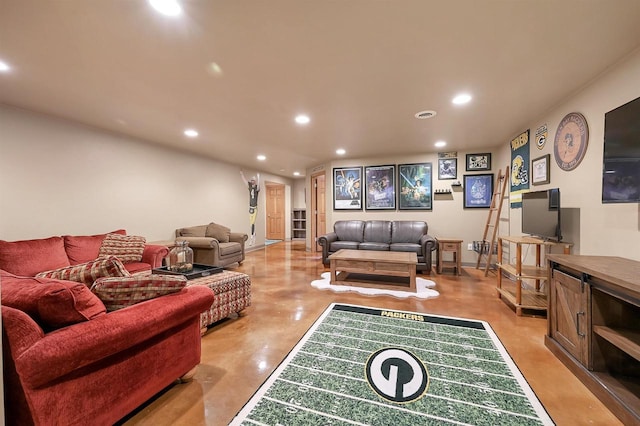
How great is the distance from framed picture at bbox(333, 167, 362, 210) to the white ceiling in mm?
2451

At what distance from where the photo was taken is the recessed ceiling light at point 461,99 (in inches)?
104

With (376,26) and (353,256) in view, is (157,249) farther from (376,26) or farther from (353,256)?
(376,26)

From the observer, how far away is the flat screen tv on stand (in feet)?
8.42

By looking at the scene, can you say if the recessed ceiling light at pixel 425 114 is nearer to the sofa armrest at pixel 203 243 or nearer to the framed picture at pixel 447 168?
the framed picture at pixel 447 168

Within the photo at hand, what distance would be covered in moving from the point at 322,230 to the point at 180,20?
6.07 m

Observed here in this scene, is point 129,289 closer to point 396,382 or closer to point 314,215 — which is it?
point 396,382

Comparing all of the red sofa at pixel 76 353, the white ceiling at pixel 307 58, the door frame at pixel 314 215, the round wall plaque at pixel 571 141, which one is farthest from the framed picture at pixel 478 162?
the red sofa at pixel 76 353

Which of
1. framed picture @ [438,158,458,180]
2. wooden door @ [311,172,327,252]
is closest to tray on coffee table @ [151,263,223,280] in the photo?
wooden door @ [311,172,327,252]

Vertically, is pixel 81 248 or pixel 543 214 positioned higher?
pixel 543 214

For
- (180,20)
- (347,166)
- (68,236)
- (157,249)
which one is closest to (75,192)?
(68,236)

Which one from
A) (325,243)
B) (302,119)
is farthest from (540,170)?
(325,243)

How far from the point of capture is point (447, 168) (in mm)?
5215

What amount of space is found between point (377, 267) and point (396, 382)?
2147 mm

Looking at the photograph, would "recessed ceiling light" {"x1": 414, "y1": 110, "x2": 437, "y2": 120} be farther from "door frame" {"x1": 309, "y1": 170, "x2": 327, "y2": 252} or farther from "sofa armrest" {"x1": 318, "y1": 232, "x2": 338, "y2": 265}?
"door frame" {"x1": 309, "y1": 170, "x2": 327, "y2": 252}
